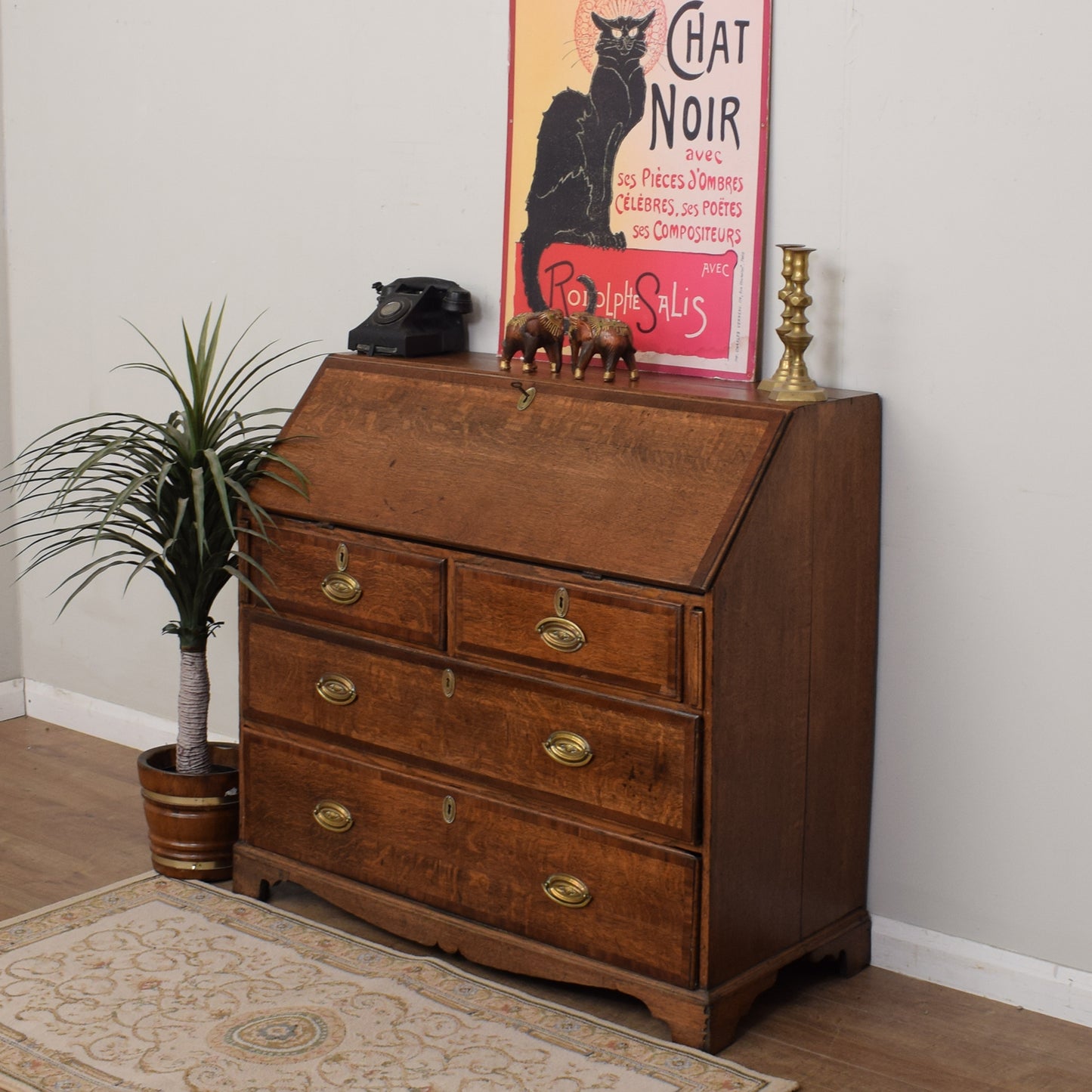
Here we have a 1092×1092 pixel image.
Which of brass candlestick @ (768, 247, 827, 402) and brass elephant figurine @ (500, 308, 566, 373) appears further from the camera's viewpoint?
brass elephant figurine @ (500, 308, 566, 373)

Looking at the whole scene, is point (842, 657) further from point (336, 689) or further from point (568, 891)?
point (336, 689)

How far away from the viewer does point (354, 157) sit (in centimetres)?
342

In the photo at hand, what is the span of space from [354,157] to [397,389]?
76 centimetres

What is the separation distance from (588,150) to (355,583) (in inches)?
37.8

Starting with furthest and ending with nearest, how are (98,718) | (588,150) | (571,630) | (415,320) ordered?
(98,718)
(415,320)
(588,150)
(571,630)

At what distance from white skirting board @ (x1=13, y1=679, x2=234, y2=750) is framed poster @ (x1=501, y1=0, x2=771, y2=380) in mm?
1595

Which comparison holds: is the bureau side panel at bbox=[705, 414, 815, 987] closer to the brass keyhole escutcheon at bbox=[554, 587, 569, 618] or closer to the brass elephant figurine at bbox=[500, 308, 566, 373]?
the brass keyhole escutcheon at bbox=[554, 587, 569, 618]

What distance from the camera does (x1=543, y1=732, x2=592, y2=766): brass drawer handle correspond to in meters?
2.54

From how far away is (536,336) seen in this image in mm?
2820

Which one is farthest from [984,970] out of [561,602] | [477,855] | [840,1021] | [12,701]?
[12,701]

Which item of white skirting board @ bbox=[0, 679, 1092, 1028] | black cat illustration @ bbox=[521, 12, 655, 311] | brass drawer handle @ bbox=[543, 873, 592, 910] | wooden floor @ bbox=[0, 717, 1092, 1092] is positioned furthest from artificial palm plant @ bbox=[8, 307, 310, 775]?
white skirting board @ bbox=[0, 679, 1092, 1028]

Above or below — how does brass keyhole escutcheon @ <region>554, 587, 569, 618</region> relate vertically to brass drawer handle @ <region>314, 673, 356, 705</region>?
above

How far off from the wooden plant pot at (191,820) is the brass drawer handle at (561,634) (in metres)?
0.94

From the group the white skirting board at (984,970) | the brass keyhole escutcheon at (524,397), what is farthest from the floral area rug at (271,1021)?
the brass keyhole escutcheon at (524,397)
